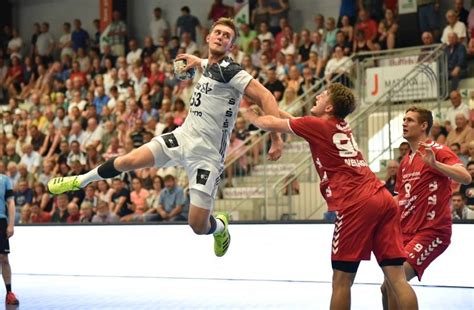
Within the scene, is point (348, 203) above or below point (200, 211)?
above

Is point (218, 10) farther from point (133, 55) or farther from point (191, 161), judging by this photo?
point (191, 161)

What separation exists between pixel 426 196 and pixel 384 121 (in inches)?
302

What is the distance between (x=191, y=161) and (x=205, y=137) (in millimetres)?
257

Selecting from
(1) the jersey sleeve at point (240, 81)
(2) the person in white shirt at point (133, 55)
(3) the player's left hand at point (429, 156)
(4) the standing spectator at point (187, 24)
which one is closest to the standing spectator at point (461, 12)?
(4) the standing spectator at point (187, 24)

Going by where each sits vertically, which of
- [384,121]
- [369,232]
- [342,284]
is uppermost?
[384,121]

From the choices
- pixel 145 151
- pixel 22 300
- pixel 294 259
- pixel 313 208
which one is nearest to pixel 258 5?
pixel 313 208

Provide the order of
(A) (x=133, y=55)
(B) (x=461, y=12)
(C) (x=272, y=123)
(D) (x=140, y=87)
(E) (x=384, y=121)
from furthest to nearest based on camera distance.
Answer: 1. (A) (x=133, y=55)
2. (D) (x=140, y=87)
3. (B) (x=461, y=12)
4. (E) (x=384, y=121)
5. (C) (x=272, y=123)

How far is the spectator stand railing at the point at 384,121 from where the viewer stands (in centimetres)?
1408

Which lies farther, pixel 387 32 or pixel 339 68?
pixel 387 32

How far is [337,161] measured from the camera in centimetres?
639

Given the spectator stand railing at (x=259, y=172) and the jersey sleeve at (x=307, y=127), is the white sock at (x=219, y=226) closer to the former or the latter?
the jersey sleeve at (x=307, y=127)

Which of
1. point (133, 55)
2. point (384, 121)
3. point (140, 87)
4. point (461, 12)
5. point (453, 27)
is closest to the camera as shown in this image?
point (384, 121)

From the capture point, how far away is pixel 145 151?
794 centimetres

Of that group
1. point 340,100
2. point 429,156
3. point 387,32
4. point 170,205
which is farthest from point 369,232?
point 387,32
